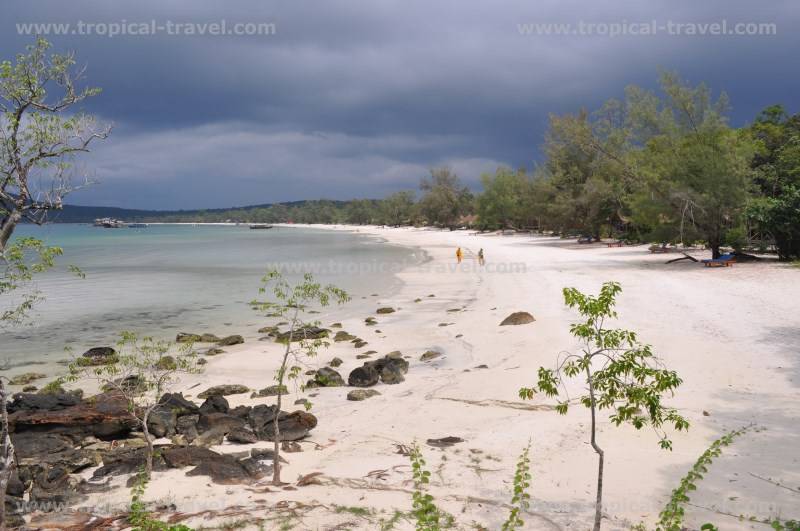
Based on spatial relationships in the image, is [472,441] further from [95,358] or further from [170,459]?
[95,358]

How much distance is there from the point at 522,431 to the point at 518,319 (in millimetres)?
8732

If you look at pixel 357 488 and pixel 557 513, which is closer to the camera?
pixel 557 513

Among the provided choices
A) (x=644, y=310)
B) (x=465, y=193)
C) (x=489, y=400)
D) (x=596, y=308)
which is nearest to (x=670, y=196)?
(x=644, y=310)

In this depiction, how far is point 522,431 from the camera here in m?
8.75

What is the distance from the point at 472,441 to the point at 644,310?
37.0 feet

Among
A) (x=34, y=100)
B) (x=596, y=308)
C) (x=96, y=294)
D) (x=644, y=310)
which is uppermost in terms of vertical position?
(x=34, y=100)

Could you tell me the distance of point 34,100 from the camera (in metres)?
5.54

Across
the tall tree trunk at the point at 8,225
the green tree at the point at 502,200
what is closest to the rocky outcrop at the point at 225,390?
the tall tree trunk at the point at 8,225

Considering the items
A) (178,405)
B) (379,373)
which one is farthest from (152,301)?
(379,373)

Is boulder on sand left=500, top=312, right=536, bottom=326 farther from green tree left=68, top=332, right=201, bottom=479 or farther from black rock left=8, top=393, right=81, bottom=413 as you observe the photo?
black rock left=8, top=393, right=81, bottom=413

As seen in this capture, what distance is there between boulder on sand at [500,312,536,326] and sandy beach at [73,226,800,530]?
417mm

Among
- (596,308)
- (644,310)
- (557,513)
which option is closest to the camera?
(596,308)

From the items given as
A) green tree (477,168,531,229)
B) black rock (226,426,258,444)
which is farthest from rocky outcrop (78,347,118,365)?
green tree (477,168,531,229)

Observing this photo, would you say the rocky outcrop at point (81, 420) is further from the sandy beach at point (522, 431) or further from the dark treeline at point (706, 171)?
the dark treeline at point (706, 171)
